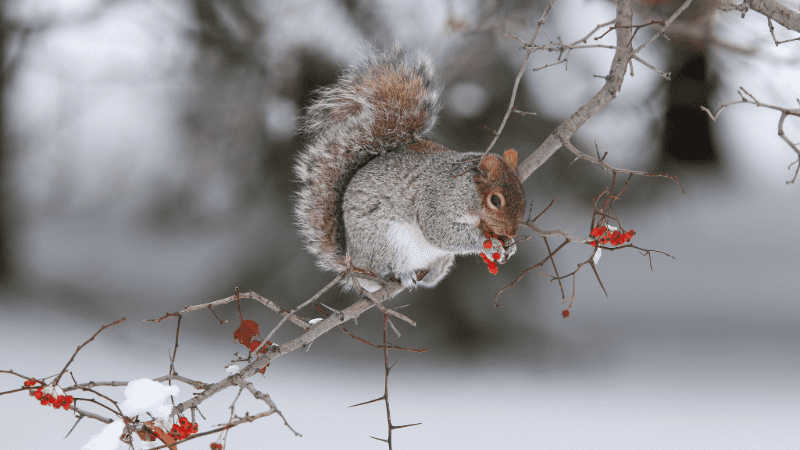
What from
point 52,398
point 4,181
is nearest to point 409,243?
point 52,398

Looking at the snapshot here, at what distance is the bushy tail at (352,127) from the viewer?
1296 millimetres

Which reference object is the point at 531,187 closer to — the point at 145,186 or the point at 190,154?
the point at 190,154

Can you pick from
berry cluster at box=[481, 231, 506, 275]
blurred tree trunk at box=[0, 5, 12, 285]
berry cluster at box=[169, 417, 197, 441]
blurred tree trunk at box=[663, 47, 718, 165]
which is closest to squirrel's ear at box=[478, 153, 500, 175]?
berry cluster at box=[481, 231, 506, 275]

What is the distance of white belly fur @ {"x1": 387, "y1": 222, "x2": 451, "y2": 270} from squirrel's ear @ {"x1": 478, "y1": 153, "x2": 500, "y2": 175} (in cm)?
25

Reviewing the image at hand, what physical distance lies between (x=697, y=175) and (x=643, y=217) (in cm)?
26

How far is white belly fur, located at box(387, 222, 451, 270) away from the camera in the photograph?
125cm

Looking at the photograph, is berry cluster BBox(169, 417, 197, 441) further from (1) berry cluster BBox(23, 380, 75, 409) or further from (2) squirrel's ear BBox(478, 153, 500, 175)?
(2) squirrel's ear BBox(478, 153, 500, 175)

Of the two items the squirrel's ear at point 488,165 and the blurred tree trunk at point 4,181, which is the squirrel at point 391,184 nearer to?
the squirrel's ear at point 488,165

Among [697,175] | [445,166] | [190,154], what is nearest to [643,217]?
[697,175]

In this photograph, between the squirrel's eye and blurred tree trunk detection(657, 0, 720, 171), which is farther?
blurred tree trunk detection(657, 0, 720, 171)

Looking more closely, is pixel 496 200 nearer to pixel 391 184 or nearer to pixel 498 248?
pixel 498 248

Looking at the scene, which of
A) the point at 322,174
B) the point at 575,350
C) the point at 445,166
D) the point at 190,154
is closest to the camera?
the point at 445,166

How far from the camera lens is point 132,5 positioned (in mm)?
1782

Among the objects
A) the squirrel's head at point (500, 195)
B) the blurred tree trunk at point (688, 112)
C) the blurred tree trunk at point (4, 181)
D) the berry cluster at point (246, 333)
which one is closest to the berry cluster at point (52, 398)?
the berry cluster at point (246, 333)
